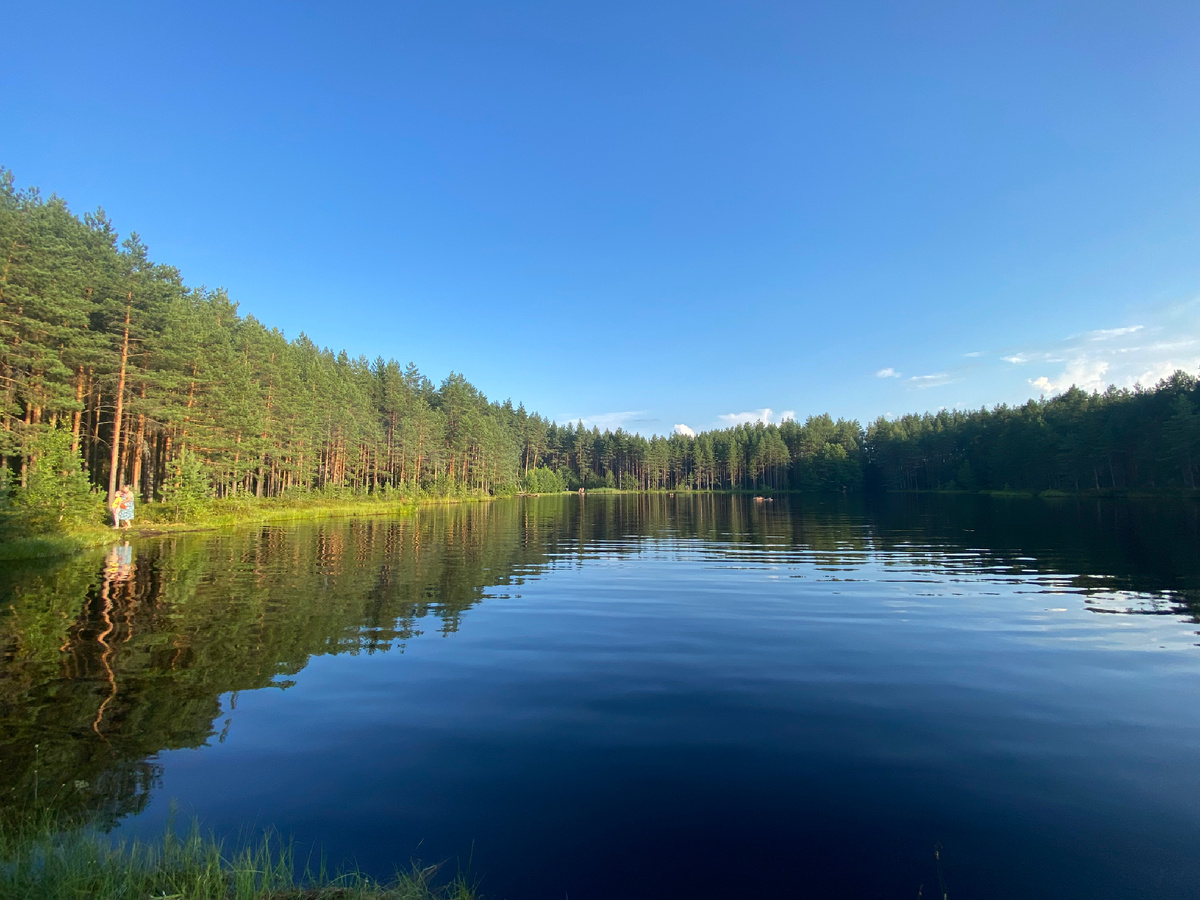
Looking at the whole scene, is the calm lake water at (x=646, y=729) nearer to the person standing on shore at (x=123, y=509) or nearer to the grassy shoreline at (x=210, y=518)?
the grassy shoreline at (x=210, y=518)

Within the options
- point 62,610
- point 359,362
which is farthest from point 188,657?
point 359,362

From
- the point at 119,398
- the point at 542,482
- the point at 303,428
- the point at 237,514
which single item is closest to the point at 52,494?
the point at 119,398

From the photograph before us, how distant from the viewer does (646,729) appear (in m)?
8.11

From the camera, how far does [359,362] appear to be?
11381 centimetres

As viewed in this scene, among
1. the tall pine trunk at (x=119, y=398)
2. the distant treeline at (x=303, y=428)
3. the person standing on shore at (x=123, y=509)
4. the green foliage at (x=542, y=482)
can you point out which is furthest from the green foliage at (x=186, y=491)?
the green foliage at (x=542, y=482)

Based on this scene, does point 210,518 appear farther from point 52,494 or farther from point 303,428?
point 303,428

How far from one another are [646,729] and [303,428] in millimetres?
60351

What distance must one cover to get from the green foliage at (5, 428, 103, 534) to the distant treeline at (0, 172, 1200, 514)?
0.30 ft

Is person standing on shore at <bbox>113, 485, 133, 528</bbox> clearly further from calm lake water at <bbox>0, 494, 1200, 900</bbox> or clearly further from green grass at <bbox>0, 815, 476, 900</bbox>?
green grass at <bbox>0, 815, 476, 900</bbox>

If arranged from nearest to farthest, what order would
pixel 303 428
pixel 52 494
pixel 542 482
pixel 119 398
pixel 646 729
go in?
pixel 646 729 < pixel 52 494 < pixel 119 398 < pixel 303 428 < pixel 542 482

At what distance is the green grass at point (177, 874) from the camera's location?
4230 mm

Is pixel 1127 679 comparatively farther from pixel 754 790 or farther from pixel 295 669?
pixel 295 669

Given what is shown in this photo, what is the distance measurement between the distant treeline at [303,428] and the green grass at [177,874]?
24.9m

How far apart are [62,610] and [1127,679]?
882 inches
